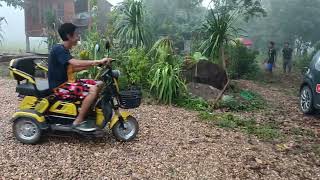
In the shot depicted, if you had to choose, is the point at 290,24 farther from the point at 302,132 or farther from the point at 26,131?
the point at 26,131

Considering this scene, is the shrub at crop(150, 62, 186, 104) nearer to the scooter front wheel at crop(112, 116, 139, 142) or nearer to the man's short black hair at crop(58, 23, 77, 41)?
the scooter front wheel at crop(112, 116, 139, 142)

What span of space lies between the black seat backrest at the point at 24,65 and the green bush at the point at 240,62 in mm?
8703

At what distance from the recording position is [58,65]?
5.02 metres

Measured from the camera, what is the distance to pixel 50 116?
16.9 ft

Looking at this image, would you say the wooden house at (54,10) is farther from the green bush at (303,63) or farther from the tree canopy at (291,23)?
the green bush at (303,63)

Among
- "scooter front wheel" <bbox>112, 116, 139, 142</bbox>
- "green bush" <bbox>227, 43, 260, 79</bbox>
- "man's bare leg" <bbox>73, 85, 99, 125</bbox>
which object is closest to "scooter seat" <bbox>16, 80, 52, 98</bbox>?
"man's bare leg" <bbox>73, 85, 99, 125</bbox>

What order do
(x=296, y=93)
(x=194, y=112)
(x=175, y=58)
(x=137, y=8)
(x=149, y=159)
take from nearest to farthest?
1. (x=149, y=159)
2. (x=194, y=112)
3. (x=175, y=58)
4. (x=137, y=8)
5. (x=296, y=93)

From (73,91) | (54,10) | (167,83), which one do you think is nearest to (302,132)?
(167,83)

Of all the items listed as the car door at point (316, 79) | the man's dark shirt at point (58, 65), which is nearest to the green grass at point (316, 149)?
the car door at point (316, 79)

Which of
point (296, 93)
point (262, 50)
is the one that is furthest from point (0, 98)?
point (262, 50)

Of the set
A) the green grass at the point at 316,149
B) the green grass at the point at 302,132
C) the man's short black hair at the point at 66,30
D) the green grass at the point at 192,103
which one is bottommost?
the green grass at the point at 316,149

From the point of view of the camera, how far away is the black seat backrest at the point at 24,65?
5.09 m

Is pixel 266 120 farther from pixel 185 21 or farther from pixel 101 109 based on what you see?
pixel 185 21

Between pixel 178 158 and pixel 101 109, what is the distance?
1.23m
